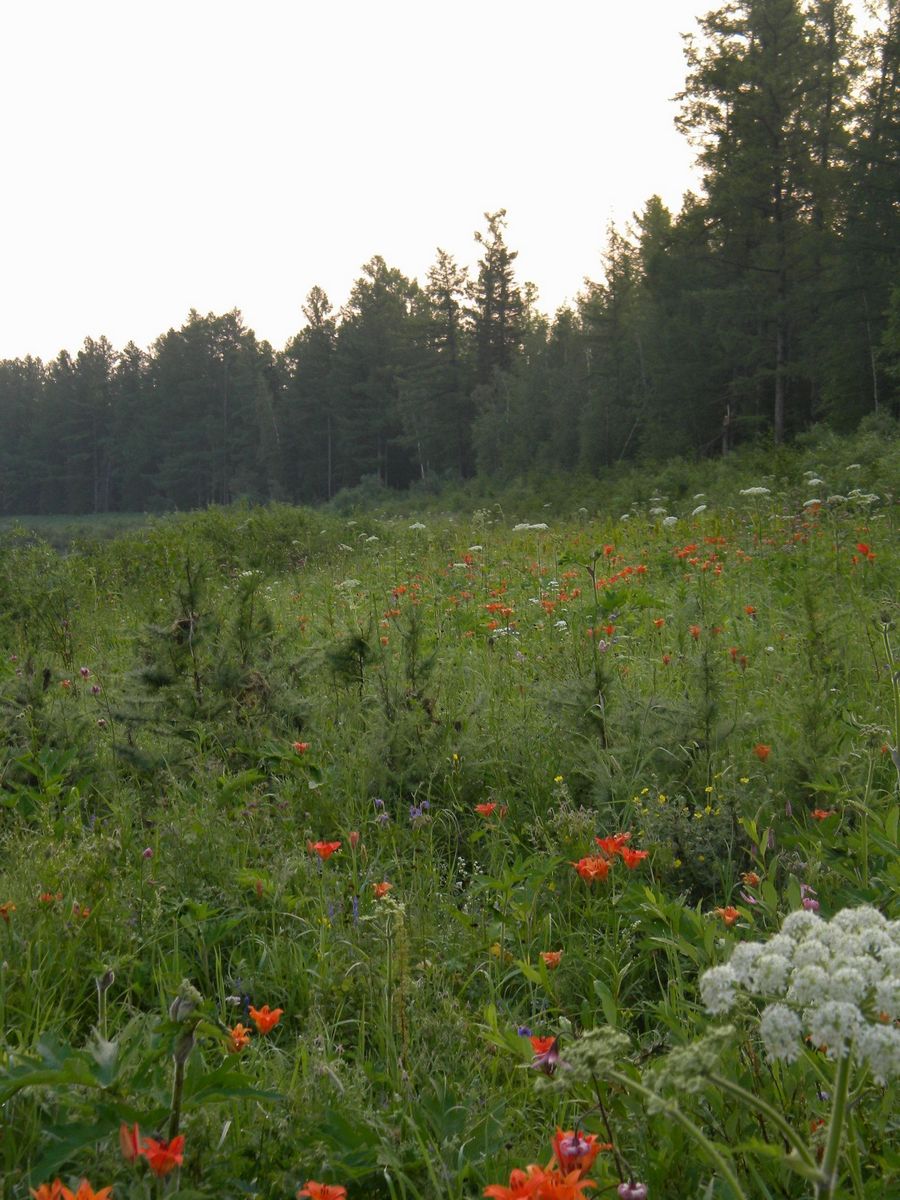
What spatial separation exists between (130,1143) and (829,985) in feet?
2.92

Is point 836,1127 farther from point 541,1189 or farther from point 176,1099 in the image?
point 176,1099

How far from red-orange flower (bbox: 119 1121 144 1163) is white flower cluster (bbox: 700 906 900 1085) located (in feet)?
2.53

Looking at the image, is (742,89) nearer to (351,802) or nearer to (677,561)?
(677,561)

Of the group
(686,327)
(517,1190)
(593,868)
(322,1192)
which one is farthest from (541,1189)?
(686,327)

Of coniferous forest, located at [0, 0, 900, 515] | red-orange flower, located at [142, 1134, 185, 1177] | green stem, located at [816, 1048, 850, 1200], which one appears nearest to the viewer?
green stem, located at [816, 1048, 850, 1200]

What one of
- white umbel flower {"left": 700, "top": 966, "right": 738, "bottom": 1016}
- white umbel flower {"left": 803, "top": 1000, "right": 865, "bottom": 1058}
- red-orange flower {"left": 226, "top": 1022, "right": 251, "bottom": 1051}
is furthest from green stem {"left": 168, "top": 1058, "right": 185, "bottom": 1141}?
white umbel flower {"left": 803, "top": 1000, "right": 865, "bottom": 1058}

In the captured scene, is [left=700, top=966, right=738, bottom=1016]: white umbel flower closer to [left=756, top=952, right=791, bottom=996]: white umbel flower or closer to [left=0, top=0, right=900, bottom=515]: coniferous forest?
[left=756, top=952, right=791, bottom=996]: white umbel flower

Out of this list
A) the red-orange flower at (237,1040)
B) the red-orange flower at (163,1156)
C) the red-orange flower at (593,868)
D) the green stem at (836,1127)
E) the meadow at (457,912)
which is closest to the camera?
the green stem at (836,1127)

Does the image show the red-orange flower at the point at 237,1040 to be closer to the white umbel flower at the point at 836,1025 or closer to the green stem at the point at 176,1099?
the green stem at the point at 176,1099

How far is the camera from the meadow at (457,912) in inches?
49.2

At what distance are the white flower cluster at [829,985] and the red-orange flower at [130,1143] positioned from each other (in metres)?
0.77

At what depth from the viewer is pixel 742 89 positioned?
2205 cm

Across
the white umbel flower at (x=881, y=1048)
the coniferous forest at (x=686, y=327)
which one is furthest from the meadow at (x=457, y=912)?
the coniferous forest at (x=686, y=327)

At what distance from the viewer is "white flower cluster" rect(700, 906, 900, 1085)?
0.78m
